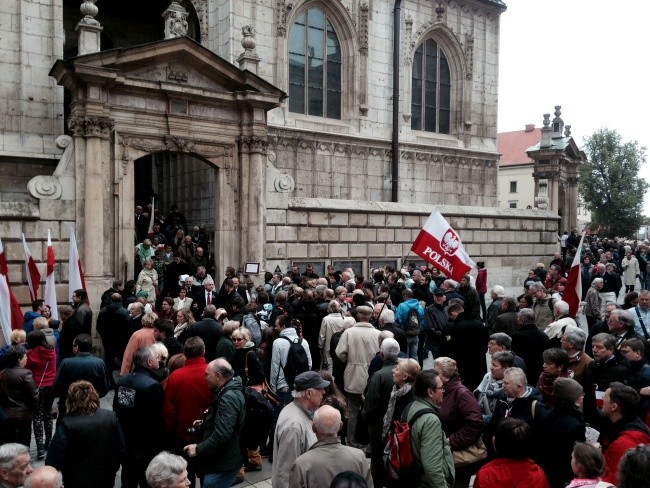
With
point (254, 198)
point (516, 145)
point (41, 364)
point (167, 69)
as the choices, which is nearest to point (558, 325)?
point (41, 364)

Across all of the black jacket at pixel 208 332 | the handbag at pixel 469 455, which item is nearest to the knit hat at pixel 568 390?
the handbag at pixel 469 455

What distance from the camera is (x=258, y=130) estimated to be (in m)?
15.9

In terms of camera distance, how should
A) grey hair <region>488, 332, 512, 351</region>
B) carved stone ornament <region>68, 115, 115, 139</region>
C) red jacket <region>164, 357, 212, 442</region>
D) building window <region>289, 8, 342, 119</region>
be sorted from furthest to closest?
1. building window <region>289, 8, 342, 119</region>
2. carved stone ornament <region>68, 115, 115, 139</region>
3. grey hair <region>488, 332, 512, 351</region>
4. red jacket <region>164, 357, 212, 442</region>

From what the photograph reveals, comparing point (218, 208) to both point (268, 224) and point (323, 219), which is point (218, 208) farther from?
point (323, 219)

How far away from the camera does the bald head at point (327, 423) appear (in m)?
4.12

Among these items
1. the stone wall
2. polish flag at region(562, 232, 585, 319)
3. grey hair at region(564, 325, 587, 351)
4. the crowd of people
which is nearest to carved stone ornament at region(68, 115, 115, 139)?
the stone wall

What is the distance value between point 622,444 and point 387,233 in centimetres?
1453

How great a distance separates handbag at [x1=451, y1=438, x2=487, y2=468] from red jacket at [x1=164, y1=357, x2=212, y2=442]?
2.30 meters

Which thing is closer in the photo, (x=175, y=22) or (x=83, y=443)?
(x=83, y=443)

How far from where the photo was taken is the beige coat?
7949 millimetres

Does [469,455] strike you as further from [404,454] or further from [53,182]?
[53,182]

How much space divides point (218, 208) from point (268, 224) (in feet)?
4.63

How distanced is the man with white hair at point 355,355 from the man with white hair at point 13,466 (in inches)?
182

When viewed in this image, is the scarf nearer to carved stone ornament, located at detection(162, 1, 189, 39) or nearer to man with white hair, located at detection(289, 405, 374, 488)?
man with white hair, located at detection(289, 405, 374, 488)
